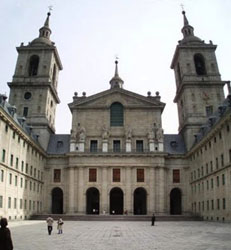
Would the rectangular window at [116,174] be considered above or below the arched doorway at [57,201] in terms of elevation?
above

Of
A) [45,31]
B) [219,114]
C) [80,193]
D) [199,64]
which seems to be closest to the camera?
[219,114]

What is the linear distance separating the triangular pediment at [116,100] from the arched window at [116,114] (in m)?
0.87

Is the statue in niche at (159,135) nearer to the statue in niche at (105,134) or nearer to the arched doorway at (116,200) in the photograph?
the statue in niche at (105,134)

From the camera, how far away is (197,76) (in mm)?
67875

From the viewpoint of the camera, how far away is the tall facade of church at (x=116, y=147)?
58031 mm

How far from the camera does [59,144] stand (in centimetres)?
6675

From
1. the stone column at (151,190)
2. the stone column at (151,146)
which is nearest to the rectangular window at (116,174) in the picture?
the stone column at (151,190)

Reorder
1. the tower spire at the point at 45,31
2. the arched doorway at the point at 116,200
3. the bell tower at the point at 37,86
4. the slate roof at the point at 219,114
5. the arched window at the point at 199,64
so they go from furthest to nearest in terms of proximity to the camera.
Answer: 1. the tower spire at the point at 45,31
2. the arched window at the point at 199,64
3. the bell tower at the point at 37,86
4. the arched doorway at the point at 116,200
5. the slate roof at the point at 219,114

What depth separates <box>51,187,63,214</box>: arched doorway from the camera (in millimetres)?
65000

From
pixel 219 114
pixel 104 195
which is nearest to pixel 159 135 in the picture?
pixel 104 195

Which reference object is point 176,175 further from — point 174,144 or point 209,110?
point 209,110

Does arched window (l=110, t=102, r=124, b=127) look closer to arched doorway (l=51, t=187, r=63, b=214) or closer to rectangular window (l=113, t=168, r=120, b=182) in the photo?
rectangular window (l=113, t=168, r=120, b=182)

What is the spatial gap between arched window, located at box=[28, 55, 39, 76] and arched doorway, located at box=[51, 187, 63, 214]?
2706 cm

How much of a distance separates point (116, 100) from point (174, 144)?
15247 mm
